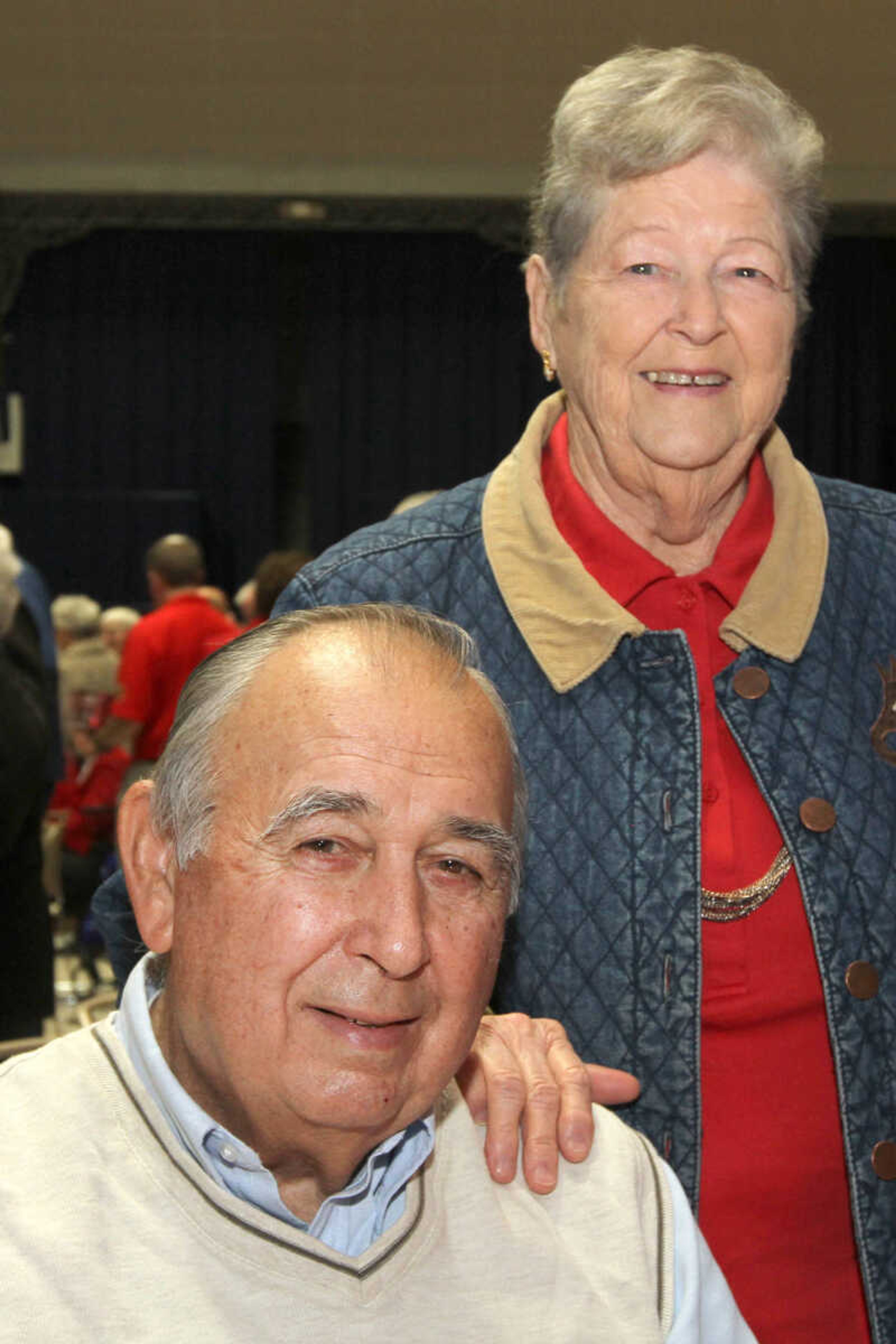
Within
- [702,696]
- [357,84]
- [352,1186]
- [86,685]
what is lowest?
[86,685]

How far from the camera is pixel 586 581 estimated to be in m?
1.70

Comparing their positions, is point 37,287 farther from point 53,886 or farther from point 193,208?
point 53,886

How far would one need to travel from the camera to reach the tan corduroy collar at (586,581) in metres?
1.68

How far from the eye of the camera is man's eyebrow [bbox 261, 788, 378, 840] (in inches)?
48.7

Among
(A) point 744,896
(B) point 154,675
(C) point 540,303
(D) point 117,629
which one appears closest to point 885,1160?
(A) point 744,896

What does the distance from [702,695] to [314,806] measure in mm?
590

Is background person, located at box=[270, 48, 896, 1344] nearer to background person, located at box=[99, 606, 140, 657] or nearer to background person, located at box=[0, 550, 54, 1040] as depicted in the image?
background person, located at box=[0, 550, 54, 1040]

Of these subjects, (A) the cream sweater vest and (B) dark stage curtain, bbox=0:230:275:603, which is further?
(B) dark stage curtain, bbox=0:230:275:603

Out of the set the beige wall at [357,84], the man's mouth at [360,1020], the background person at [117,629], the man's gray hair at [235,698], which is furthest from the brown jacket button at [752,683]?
the background person at [117,629]

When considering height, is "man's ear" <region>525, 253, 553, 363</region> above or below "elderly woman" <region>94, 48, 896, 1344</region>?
above

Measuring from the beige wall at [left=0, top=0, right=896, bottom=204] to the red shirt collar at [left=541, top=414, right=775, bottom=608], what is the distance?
6.36m

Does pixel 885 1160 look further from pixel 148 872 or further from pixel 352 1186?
pixel 148 872

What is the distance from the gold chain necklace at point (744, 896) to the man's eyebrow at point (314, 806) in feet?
1.62

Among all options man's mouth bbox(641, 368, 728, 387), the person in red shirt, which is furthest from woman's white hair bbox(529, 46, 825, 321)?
the person in red shirt
